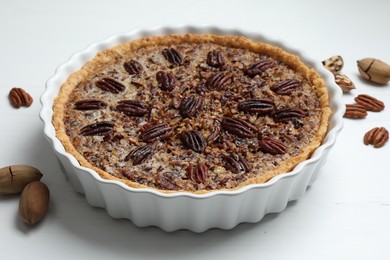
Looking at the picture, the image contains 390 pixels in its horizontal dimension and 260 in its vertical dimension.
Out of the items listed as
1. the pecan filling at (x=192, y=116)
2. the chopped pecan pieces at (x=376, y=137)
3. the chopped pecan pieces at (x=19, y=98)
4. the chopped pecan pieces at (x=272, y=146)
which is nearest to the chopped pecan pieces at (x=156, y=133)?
the pecan filling at (x=192, y=116)

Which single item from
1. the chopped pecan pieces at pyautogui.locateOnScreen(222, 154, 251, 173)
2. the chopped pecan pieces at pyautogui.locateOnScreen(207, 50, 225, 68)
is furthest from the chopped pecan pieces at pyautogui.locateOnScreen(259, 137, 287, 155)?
the chopped pecan pieces at pyautogui.locateOnScreen(207, 50, 225, 68)

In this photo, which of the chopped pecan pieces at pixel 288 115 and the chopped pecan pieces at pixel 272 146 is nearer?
the chopped pecan pieces at pixel 272 146

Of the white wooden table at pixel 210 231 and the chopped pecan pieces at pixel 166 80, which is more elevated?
the chopped pecan pieces at pixel 166 80

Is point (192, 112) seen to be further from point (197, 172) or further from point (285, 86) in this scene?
point (285, 86)

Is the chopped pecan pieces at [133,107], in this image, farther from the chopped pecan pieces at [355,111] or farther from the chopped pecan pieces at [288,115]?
the chopped pecan pieces at [355,111]

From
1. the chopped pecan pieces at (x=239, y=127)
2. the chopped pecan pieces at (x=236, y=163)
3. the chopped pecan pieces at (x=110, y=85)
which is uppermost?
the chopped pecan pieces at (x=110, y=85)
